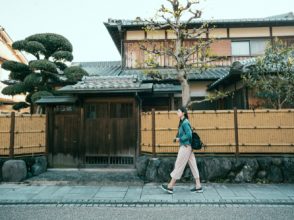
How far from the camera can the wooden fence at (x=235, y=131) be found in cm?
768

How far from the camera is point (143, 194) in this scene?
6.44 meters

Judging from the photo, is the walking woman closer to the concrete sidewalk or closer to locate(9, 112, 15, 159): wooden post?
the concrete sidewalk

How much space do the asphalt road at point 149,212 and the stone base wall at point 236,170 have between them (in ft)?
6.80

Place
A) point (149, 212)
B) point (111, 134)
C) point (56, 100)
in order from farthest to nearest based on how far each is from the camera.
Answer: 1. point (56, 100)
2. point (111, 134)
3. point (149, 212)

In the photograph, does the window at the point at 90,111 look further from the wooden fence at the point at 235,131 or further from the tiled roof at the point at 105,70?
the tiled roof at the point at 105,70

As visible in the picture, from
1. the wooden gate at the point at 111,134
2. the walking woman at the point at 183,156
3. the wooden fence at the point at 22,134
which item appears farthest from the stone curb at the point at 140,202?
the wooden gate at the point at 111,134

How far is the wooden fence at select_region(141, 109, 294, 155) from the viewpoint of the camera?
302 inches

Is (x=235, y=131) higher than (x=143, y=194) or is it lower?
higher

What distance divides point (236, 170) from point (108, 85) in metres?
5.31

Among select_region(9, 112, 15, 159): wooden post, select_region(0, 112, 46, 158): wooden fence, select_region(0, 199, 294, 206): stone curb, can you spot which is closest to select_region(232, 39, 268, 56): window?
select_region(0, 199, 294, 206): stone curb

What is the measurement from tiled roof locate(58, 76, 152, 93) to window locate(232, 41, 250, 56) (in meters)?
7.66

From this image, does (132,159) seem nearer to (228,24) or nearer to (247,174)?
(247,174)

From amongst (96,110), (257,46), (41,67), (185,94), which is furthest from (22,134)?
(257,46)

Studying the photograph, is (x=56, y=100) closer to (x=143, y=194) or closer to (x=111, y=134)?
(x=111, y=134)
